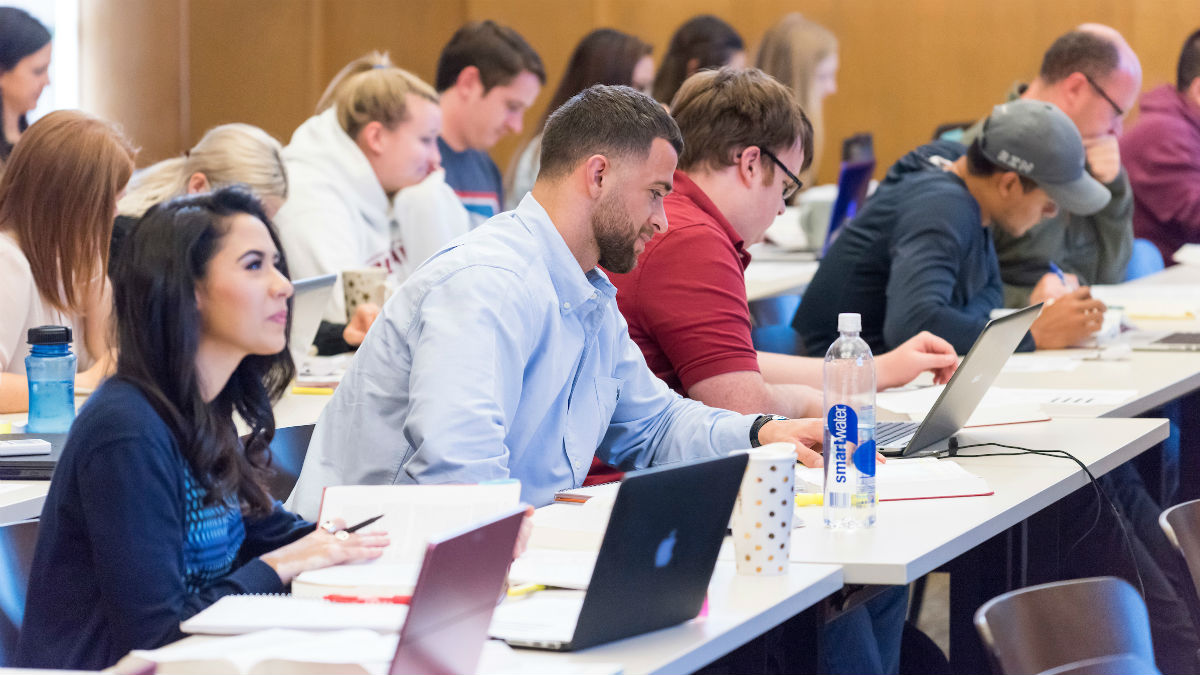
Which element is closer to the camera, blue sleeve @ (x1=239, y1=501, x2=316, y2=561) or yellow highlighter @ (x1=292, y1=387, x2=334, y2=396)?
blue sleeve @ (x1=239, y1=501, x2=316, y2=561)

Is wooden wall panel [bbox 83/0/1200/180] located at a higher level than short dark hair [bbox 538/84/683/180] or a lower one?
lower

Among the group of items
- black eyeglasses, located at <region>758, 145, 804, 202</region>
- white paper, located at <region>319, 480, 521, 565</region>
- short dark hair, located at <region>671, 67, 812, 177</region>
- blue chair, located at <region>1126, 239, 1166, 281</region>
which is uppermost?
short dark hair, located at <region>671, 67, 812, 177</region>

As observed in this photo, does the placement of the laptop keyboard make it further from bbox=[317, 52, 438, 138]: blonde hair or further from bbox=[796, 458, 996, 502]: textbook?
bbox=[317, 52, 438, 138]: blonde hair

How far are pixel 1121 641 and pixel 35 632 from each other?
116cm

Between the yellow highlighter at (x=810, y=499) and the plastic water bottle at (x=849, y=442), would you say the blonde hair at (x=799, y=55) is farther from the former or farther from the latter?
the plastic water bottle at (x=849, y=442)

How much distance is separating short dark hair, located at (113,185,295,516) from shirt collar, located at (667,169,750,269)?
110 centimetres

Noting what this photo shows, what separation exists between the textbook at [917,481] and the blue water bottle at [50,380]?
1276 mm

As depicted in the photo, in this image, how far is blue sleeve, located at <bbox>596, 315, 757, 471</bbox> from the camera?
7.42 ft

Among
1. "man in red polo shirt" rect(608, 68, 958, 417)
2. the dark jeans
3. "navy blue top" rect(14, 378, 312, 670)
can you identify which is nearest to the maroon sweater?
the dark jeans

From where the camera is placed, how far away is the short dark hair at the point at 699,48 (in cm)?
610

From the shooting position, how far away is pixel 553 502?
2.05 meters

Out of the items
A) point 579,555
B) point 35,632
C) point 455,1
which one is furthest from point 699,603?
point 455,1

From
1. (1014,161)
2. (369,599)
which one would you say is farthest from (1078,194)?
(369,599)

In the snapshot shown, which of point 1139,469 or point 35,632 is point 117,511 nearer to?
point 35,632
